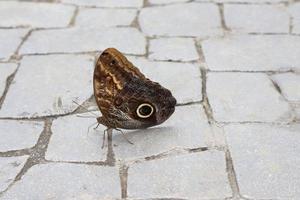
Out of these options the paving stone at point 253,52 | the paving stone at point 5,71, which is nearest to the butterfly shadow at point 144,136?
the paving stone at point 253,52

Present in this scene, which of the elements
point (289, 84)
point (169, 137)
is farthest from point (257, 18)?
Answer: point (169, 137)

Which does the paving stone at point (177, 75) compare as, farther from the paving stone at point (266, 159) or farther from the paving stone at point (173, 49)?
the paving stone at point (266, 159)

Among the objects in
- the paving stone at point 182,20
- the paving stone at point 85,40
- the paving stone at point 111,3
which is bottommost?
the paving stone at point 85,40

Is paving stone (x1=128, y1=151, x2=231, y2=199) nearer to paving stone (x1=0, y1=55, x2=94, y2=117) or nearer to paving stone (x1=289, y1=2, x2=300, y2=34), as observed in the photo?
paving stone (x1=0, y1=55, x2=94, y2=117)

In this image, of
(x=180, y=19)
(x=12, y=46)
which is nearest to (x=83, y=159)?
(x=12, y=46)

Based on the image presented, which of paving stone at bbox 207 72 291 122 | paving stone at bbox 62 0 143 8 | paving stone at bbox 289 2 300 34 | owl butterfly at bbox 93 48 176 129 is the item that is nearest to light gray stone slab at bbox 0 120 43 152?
owl butterfly at bbox 93 48 176 129

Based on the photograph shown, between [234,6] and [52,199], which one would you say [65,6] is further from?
[52,199]
